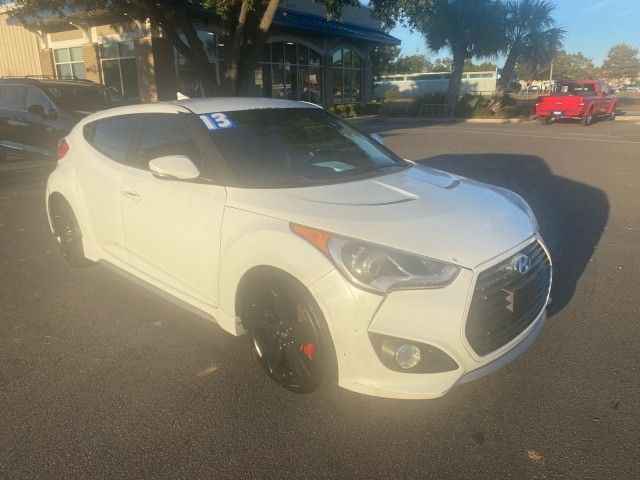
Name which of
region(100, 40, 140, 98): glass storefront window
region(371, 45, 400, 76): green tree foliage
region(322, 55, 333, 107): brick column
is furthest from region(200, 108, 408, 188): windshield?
region(371, 45, 400, 76): green tree foliage

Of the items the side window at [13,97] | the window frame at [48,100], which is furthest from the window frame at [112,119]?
the side window at [13,97]

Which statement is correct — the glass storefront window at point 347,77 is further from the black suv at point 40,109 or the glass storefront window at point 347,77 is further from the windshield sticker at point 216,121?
the windshield sticker at point 216,121

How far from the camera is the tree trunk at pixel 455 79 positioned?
29172 millimetres

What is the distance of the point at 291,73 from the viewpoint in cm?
2670

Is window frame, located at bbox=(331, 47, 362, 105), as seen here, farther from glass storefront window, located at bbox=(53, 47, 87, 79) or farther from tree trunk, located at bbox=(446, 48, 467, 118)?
glass storefront window, located at bbox=(53, 47, 87, 79)

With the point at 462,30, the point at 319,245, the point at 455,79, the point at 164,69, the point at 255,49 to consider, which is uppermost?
the point at 462,30

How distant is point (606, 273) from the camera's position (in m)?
4.59

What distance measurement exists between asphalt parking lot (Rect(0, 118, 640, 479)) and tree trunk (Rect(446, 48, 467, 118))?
26235 millimetres

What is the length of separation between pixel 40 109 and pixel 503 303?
34.6ft

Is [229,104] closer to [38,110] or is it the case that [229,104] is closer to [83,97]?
[38,110]

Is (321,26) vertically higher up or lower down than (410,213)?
higher up

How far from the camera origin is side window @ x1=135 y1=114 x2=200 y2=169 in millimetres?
3463

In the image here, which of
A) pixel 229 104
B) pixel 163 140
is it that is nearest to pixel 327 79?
pixel 229 104

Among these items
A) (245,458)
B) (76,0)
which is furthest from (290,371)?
(76,0)
